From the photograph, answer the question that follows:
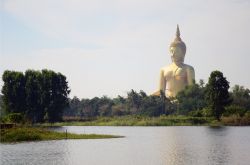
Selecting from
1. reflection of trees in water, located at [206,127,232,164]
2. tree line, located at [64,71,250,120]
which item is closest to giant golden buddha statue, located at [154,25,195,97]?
tree line, located at [64,71,250,120]

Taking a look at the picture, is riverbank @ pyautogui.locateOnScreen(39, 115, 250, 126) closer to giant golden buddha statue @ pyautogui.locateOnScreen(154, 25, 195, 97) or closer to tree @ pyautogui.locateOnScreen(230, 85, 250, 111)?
tree @ pyautogui.locateOnScreen(230, 85, 250, 111)

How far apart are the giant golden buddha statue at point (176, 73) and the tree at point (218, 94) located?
4325cm

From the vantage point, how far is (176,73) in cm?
11775

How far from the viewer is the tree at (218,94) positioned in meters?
71.4

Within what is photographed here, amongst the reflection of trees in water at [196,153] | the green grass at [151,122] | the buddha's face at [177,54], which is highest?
the buddha's face at [177,54]

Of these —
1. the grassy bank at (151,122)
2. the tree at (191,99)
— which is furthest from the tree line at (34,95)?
the tree at (191,99)

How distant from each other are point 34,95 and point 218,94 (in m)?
28.6

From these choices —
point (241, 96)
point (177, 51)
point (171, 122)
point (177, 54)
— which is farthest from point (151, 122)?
point (177, 51)

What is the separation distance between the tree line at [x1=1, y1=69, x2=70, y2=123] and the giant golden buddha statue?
130 ft

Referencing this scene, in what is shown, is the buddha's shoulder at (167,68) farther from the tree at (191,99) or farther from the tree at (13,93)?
the tree at (13,93)

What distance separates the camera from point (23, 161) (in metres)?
28.5

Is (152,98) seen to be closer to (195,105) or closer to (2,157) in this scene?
(195,105)

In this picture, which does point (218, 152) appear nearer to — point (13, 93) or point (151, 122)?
point (151, 122)

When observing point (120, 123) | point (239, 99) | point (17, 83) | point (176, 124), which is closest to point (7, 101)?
point (17, 83)
